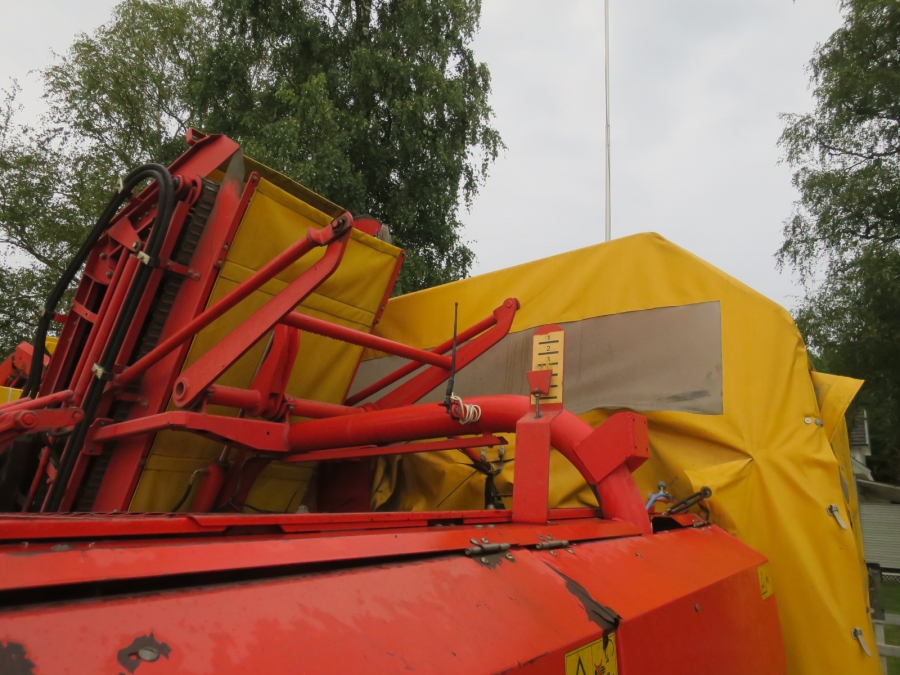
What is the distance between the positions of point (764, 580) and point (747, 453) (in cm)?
68

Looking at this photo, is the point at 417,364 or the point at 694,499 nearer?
the point at 694,499

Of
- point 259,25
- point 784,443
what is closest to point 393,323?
point 784,443

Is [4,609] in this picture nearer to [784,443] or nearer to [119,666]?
[119,666]

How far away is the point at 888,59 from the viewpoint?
1211 cm

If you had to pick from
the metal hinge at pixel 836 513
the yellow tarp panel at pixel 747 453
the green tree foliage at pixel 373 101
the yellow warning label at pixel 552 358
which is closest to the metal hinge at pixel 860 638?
the yellow tarp panel at pixel 747 453

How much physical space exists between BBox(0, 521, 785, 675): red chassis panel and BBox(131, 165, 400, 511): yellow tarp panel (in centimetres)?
201

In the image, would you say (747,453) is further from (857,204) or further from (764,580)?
(857,204)

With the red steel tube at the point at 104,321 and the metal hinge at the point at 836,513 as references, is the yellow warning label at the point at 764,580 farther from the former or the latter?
the red steel tube at the point at 104,321

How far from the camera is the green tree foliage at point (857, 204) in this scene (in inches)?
430

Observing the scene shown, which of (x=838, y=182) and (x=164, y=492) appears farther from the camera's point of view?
(x=838, y=182)

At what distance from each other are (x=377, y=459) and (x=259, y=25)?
8438 mm

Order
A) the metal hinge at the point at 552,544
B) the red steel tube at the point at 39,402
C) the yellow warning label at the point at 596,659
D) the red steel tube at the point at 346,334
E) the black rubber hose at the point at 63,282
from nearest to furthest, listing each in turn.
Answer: the yellow warning label at the point at 596,659, the metal hinge at the point at 552,544, the red steel tube at the point at 39,402, the red steel tube at the point at 346,334, the black rubber hose at the point at 63,282

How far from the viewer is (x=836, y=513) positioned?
8.91ft

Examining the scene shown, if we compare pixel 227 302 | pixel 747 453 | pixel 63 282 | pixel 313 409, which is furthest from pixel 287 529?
pixel 63 282
